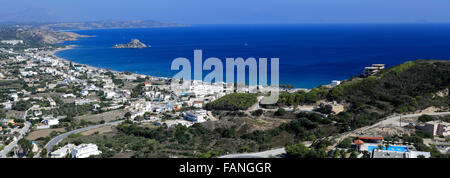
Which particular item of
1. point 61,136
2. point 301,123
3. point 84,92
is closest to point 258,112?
point 301,123

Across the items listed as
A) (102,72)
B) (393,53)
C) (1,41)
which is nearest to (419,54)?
(393,53)

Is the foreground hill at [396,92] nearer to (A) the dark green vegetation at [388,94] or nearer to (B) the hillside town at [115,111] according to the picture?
(A) the dark green vegetation at [388,94]

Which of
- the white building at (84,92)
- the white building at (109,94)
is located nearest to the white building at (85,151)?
the white building at (109,94)

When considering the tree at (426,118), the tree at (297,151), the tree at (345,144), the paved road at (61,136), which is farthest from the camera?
the paved road at (61,136)

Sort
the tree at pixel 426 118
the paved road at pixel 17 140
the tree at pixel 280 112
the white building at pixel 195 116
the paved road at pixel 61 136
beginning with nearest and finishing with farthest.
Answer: the tree at pixel 426 118
the paved road at pixel 17 140
the paved road at pixel 61 136
the tree at pixel 280 112
the white building at pixel 195 116

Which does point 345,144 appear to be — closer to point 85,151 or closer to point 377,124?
point 377,124
